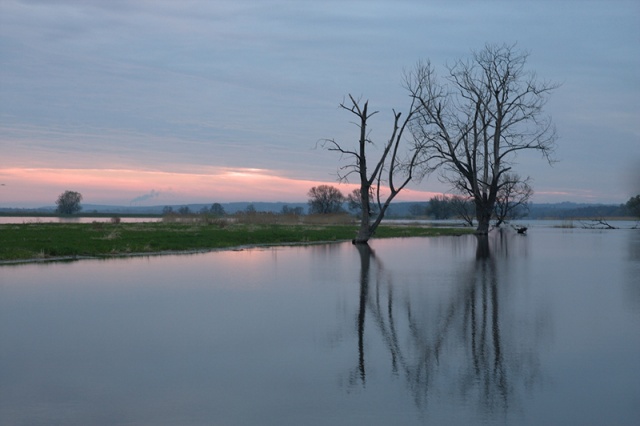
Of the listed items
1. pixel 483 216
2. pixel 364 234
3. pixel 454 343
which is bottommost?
pixel 454 343

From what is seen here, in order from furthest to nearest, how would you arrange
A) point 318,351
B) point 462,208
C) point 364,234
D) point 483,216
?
1. point 462,208
2. point 483,216
3. point 364,234
4. point 318,351

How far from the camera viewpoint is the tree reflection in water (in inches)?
259

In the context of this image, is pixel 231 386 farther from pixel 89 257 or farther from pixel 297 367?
pixel 89 257

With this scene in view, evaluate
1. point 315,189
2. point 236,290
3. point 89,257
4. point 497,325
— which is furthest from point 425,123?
point 315,189

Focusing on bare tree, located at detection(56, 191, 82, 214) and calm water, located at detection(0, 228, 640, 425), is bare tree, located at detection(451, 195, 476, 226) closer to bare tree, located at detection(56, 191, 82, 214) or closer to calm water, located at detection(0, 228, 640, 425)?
calm water, located at detection(0, 228, 640, 425)

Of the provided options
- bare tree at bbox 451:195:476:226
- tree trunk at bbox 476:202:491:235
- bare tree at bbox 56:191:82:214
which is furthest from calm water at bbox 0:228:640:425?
bare tree at bbox 56:191:82:214

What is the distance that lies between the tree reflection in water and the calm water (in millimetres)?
32

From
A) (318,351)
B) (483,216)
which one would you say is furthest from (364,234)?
(318,351)

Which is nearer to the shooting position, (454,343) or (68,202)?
(454,343)

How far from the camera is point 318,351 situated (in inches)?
326

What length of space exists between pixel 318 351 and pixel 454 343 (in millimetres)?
1797

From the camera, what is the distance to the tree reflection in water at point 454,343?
6578 mm

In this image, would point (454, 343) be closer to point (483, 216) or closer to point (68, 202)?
point (483, 216)

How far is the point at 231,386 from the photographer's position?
6.68 meters
